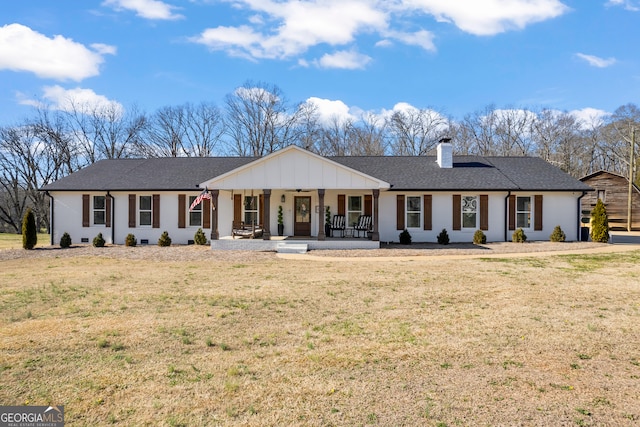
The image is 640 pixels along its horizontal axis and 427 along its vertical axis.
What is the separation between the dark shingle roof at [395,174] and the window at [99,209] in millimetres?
670

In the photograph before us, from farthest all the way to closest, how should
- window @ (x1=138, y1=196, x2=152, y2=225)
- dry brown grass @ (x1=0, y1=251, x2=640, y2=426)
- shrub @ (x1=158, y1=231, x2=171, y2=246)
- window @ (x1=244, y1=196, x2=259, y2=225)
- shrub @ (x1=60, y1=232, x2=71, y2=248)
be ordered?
1. window @ (x1=244, y1=196, x2=259, y2=225)
2. window @ (x1=138, y1=196, x2=152, y2=225)
3. shrub @ (x1=158, y1=231, x2=171, y2=246)
4. shrub @ (x1=60, y1=232, x2=71, y2=248)
5. dry brown grass @ (x1=0, y1=251, x2=640, y2=426)

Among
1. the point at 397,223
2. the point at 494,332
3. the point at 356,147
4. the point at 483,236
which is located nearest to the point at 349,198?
the point at 397,223

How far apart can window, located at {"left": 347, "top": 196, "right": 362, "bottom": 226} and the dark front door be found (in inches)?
79.9

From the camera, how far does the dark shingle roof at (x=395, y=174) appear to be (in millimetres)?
20094

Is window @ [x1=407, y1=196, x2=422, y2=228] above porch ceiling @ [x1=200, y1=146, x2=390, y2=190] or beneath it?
beneath

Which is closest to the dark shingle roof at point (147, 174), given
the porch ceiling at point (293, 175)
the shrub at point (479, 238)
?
the porch ceiling at point (293, 175)

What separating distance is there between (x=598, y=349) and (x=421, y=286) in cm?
438

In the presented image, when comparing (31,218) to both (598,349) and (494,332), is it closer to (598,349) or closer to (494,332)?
(494,332)

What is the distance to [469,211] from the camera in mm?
20078

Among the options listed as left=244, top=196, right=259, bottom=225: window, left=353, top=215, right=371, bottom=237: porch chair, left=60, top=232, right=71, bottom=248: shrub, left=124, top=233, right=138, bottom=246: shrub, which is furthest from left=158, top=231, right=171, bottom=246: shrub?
left=353, top=215, right=371, bottom=237: porch chair

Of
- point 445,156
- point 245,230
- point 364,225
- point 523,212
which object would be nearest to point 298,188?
point 245,230

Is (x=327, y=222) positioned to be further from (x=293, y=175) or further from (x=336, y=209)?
(x=293, y=175)

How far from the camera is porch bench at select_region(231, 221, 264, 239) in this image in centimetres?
1900

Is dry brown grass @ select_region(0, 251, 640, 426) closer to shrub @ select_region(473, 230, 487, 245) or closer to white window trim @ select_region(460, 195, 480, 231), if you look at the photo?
shrub @ select_region(473, 230, 487, 245)
